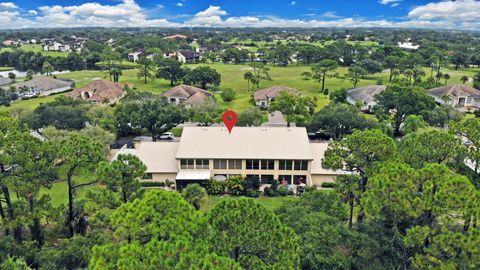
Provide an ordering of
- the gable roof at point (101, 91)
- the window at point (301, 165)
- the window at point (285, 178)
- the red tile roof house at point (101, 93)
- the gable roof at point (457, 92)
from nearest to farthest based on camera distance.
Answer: the window at point (301, 165) → the window at point (285, 178) → the gable roof at point (457, 92) → the red tile roof house at point (101, 93) → the gable roof at point (101, 91)

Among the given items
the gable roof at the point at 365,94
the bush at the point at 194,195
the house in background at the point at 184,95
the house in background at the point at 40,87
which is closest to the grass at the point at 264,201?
the bush at the point at 194,195

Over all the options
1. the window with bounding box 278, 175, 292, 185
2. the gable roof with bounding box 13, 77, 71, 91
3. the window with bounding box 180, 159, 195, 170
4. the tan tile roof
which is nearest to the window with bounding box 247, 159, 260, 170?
the window with bounding box 278, 175, 292, 185

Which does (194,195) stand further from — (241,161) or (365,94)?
(365,94)

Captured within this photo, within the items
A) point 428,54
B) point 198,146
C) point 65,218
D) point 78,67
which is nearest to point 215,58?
point 78,67

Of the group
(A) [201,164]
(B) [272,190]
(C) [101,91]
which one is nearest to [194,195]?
(A) [201,164]

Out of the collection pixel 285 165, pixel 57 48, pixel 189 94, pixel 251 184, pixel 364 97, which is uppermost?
pixel 57 48

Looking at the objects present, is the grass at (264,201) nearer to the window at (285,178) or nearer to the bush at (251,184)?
the bush at (251,184)

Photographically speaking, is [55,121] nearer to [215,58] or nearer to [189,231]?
[189,231]
